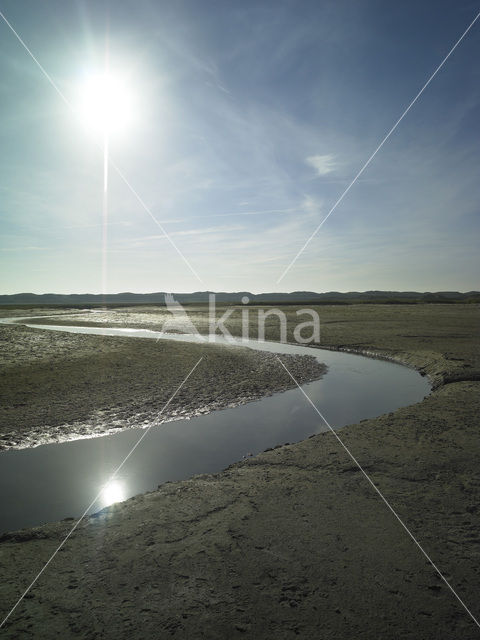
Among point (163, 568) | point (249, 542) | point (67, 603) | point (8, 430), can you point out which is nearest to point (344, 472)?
point (249, 542)

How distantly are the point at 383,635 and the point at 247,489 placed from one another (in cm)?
291

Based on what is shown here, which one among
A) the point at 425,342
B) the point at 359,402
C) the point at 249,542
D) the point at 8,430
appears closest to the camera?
the point at 249,542

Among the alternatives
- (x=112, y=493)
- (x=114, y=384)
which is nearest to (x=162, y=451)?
(x=112, y=493)

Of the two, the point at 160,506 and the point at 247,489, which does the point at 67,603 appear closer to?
the point at 160,506

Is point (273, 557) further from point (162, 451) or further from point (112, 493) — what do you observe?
point (162, 451)

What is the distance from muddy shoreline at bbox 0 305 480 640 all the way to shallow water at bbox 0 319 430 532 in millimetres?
711

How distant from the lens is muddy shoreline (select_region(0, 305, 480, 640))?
11.0ft

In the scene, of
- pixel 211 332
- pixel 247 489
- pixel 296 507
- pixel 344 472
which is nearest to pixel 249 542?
pixel 296 507

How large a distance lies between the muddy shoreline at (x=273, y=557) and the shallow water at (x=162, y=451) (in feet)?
2.33

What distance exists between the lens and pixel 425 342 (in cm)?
2244

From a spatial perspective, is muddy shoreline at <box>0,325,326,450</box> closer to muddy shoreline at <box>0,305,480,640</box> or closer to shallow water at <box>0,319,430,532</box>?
shallow water at <box>0,319,430,532</box>

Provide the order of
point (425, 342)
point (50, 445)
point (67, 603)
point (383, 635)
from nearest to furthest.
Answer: point (383, 635) → point (67, 603) → point (50, 445) → point (425, 342)

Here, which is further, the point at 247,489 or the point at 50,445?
the point at 50,445

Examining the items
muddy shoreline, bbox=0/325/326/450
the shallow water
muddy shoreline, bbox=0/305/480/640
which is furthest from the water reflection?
muddy shoreline, bbox=0/325/326/450
